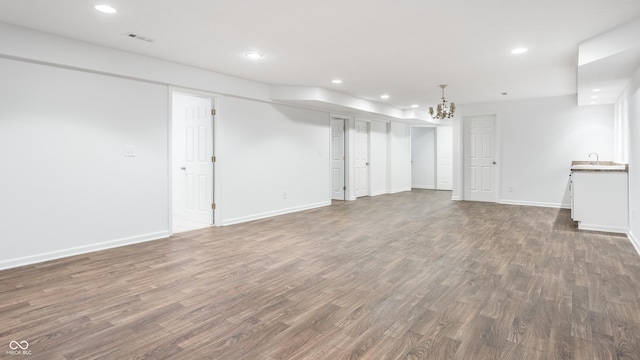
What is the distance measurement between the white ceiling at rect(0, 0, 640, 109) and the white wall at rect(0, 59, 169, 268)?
23.0 inches

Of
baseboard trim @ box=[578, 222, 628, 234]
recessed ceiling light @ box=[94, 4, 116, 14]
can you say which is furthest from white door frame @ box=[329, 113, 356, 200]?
recessed ceiling light @ box=[94, 4, 116, 14]

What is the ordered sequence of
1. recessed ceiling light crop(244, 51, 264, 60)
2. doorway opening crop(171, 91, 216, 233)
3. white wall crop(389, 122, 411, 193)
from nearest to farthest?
recessed ceiling light crop(244, 51, 264, 60) < doorway opening crop(171, 91, 216, 233) < white wall crop(389, 122, 411, 193)

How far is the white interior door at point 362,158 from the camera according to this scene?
30.2 ft

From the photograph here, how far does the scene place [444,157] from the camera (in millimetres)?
11266

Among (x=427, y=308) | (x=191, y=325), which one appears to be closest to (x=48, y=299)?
(x=191, y=325)

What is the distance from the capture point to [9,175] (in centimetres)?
353

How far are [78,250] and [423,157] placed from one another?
33.3 ft

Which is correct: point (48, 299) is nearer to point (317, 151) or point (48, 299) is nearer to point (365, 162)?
point (317, 151)

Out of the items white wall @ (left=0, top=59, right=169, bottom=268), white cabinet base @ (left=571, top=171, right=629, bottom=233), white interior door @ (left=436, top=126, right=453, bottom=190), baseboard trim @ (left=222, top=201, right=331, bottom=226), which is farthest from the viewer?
white interior door @ (left=436, top=126, right=453, bottom=190)

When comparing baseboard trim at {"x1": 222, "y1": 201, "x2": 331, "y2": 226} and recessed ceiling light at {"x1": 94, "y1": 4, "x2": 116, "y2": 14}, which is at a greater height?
recessed ceiling light at {"x1": 94, "y1": 4, "x2": 116, "y2": 14}

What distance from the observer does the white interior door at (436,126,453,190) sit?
11.2m

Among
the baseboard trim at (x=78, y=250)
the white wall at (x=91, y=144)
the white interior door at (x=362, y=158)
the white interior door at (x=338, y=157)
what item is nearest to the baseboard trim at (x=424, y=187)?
the white interior door at (x=362, y=158)

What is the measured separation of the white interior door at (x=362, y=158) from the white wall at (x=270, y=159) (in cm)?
140

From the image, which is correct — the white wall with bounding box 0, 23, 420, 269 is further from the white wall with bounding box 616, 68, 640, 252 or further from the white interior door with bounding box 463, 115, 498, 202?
the white interior door with bounding box 463, 115, 498, 202
